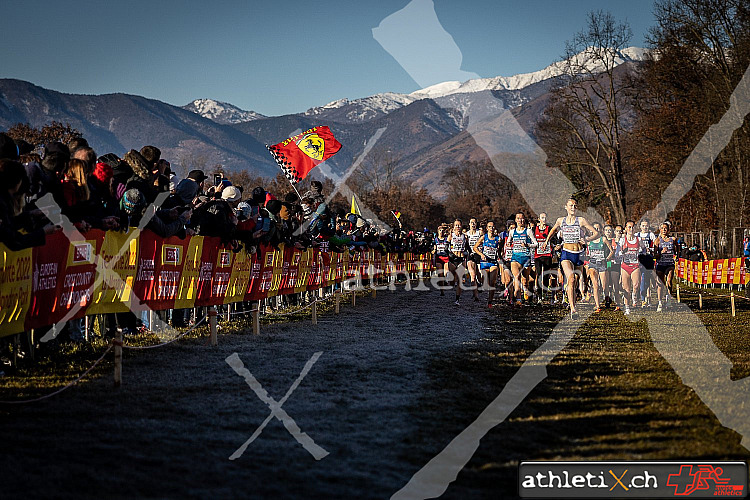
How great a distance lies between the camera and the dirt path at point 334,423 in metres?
4.61

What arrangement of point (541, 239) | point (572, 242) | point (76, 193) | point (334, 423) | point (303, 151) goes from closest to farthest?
point (334, 423) → point (76, 193) → point (572, 242) → point (541, 239) → point (303, 151)

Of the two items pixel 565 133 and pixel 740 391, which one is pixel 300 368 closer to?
pixel 740 391

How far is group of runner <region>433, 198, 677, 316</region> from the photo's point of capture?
1748 centimetres

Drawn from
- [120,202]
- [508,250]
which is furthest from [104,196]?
[508,250]

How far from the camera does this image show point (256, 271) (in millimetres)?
14289

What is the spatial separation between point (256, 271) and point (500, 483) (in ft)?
33.0

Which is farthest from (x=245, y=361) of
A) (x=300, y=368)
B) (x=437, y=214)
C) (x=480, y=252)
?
(x=437, y=214)

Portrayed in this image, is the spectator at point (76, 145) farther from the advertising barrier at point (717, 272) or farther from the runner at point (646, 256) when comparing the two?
the advertising barrier at point (717, 272)

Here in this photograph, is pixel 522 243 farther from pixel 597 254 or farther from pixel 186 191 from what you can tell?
pixel 186 191

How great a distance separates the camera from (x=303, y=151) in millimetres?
23438

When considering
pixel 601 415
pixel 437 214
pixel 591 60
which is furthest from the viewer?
pixel 437 214

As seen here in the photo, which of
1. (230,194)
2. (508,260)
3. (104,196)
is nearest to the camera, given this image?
(104,196)
